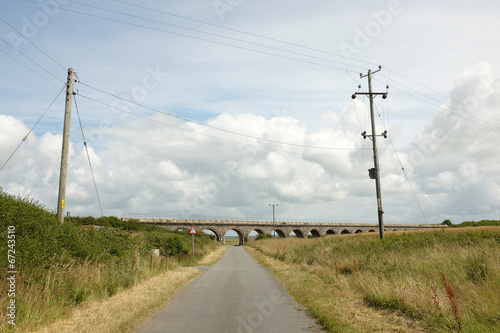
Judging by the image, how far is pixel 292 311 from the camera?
8984mm

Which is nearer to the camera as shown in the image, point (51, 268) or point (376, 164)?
point (51, 268)

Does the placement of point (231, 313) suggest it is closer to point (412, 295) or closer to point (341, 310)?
point (341, 310)

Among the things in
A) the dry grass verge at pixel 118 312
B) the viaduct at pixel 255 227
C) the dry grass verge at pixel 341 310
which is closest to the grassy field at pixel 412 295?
the dry grass verge at pixel 341 310

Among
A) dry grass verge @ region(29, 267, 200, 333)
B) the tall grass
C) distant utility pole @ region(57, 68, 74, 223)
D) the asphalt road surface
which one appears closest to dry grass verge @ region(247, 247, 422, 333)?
the asphalt road surface

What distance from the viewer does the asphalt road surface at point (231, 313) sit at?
722 cm

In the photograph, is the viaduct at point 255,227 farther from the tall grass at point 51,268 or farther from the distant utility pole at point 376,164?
the tall grass at point 51,268

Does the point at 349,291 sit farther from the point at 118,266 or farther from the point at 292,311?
the point at 118,266

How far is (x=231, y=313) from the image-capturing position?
8656 mm

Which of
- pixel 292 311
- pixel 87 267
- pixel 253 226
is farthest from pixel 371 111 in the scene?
pixel 253 226

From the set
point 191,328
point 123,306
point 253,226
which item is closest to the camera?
point 191,328

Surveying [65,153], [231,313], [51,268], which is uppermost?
[65,153]

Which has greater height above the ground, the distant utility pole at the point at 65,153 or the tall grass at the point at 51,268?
the distant utility pole at the point at 65,153

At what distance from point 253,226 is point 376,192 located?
75003 millimetres

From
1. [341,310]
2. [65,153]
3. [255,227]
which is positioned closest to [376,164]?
[341,310]
